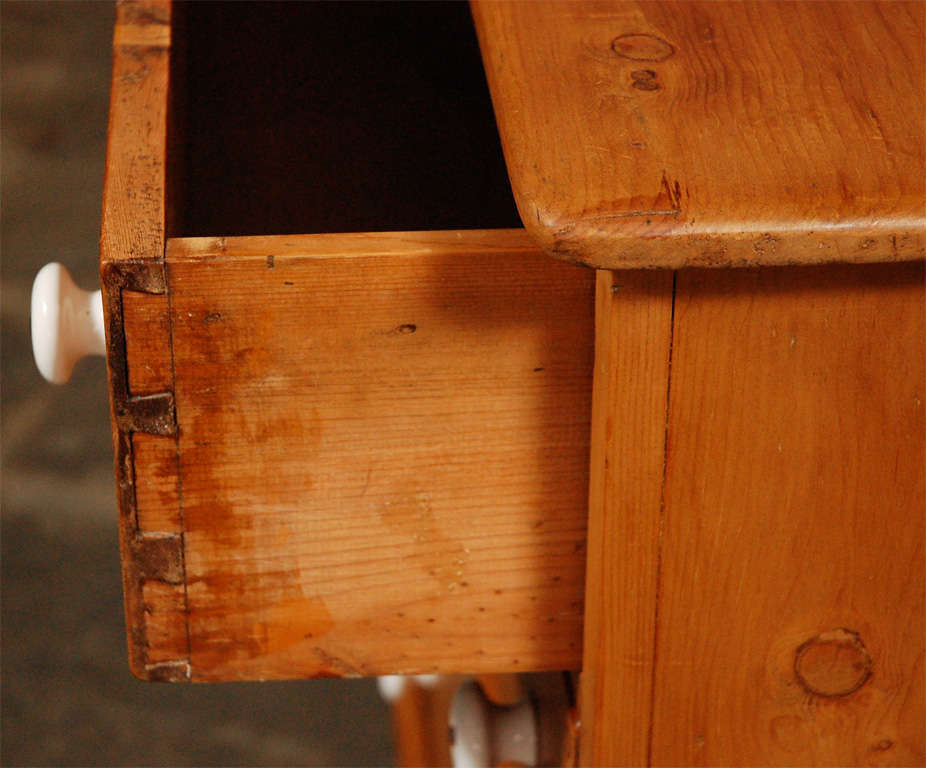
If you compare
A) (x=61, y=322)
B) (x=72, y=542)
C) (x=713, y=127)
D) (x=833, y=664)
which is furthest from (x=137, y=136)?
(x=72, y=542)

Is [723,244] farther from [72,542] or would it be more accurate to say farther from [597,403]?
[72,542]

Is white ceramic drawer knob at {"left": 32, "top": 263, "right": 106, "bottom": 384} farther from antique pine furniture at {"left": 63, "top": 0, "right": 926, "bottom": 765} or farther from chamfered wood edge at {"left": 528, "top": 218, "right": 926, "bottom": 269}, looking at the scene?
chamfered wood edge at {"left": 528, "top": 218, "right": 926, "bottom": 269}

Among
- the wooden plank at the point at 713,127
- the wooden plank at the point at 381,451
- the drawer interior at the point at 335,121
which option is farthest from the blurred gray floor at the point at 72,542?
the wooden plank at the point at 713,127

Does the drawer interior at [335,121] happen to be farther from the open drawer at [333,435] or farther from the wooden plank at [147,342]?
the wooden plank at [147,342]

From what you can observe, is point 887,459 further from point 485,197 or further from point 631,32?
point 485,197

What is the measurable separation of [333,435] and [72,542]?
3.98 feet

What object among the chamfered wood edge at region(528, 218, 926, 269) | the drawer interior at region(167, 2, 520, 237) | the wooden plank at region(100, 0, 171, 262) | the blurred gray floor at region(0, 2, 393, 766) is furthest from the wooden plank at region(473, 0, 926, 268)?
the blurred gray floor at region(0, 2, 393, 766)

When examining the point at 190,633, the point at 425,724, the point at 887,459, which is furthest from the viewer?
the point at 425,724

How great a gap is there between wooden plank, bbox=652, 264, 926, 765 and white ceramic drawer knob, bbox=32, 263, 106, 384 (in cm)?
29

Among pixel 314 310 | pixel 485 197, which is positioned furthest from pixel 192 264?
pixel 485 197

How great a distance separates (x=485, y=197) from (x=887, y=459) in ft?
1.58

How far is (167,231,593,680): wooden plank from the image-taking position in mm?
531

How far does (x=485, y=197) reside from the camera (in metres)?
0.93

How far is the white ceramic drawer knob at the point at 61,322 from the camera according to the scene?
584 millimetres
